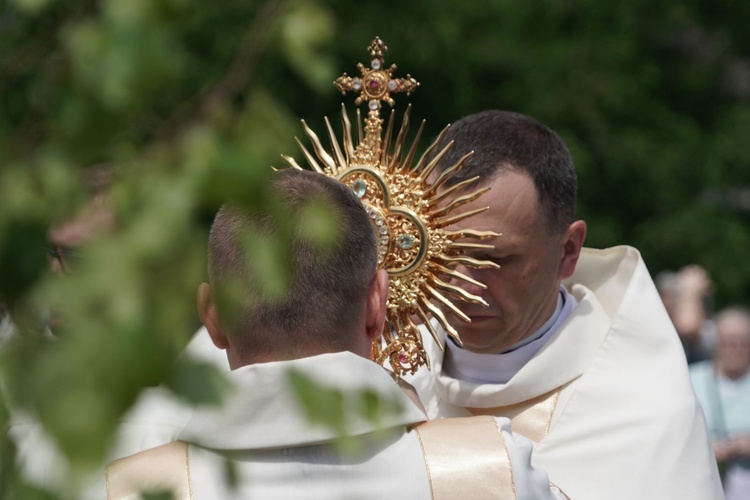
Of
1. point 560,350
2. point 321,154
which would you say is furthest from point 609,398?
point 321,154

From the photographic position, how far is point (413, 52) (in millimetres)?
9156

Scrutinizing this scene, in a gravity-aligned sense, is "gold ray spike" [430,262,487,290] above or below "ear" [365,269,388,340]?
below

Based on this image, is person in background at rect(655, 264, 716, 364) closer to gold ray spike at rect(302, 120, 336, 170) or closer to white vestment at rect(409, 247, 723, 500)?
white vestment at rect(409, 247, 723, 500)

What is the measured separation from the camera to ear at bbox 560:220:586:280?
130 inches

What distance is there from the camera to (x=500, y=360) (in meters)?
3.26

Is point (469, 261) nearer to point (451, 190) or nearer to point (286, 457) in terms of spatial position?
point (451, 190)

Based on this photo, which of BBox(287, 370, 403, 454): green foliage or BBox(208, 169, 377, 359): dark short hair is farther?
BBox(208, 169, 377, 359): dark short hair

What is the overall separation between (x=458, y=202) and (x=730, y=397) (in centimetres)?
344

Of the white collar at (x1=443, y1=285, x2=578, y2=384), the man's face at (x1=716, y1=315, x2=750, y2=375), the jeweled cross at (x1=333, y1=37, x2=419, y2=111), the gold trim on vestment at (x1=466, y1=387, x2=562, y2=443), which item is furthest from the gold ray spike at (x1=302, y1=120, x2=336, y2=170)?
the man's face at (x1=716, y1=315, x2=750, y2=375)

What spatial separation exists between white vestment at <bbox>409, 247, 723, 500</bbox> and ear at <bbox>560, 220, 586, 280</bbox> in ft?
0.30

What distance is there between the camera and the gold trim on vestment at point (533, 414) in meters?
3.11

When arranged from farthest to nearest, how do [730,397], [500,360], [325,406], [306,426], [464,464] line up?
[730,397]
[500,360]
[464,464]
[306,426]
[325,406]

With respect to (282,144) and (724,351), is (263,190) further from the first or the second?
(724,351)

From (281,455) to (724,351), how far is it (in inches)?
175
